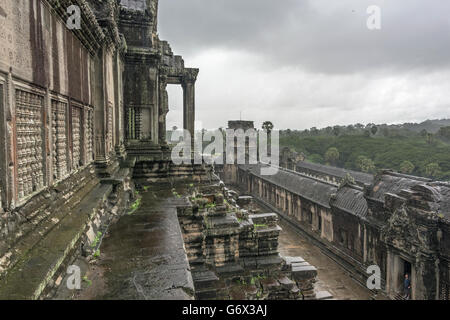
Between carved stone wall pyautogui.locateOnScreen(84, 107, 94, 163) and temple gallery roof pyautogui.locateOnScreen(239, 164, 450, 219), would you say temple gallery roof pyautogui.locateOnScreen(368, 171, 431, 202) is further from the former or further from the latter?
carved stone wall pyautogui.locateOnScreen(84, 107, 94, 163)

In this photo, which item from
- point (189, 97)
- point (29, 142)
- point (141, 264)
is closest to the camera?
point (29, 142)

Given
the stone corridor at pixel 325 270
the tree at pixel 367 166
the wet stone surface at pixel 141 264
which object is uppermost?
the wet stone surface at pixel 141 264

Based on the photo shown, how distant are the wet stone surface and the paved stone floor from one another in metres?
11.5

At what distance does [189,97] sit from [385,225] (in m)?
12.2

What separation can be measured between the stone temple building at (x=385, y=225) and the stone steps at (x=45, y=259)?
12003 millimetres

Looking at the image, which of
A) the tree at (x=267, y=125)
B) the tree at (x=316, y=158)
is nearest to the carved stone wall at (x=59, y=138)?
the tree at (x=267, y=125)

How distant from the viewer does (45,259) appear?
335 cm

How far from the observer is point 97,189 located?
6770mm

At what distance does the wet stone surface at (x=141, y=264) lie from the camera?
139 inches

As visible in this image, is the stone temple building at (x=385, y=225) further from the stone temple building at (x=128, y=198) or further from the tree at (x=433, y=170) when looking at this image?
the tree at (x=433, y=170)

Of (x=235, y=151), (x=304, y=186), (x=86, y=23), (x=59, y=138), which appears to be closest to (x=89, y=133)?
(x=59, y=138)

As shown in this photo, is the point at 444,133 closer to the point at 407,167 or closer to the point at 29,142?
the point at 407,167

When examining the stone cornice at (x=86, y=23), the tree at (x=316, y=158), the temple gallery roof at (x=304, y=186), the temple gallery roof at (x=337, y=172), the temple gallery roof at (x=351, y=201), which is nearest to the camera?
the stone cornice at (x=86, y=23)
